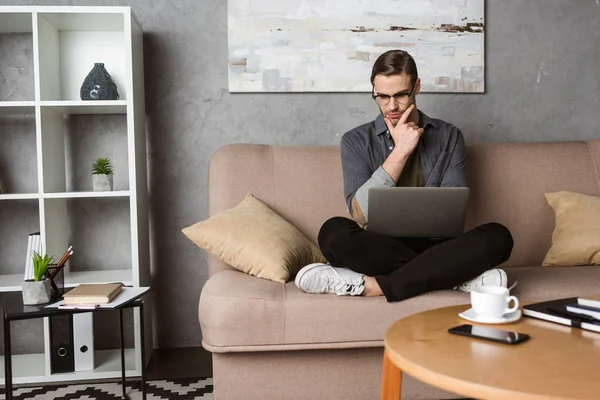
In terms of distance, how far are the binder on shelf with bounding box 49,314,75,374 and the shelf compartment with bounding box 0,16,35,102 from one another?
1051mm

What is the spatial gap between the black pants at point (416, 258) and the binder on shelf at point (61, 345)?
1.18 meters

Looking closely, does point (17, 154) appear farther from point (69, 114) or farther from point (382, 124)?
point (382, 124)

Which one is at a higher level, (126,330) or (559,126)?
(559,126)

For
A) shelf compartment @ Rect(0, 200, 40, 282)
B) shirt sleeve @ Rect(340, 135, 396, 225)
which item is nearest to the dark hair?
shirt sleeve @ Rect(340, 135, 396, 225)

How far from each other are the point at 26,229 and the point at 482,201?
6.70ft

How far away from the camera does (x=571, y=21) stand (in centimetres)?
305

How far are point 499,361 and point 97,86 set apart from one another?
203 cm

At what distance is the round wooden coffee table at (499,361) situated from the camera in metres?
0.96

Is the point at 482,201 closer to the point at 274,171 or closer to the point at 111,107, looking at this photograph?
the point at 274,171

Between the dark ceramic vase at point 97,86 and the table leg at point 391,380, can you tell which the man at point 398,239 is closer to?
the table leg at point 391,380

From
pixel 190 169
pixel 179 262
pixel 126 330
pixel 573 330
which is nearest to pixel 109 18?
pixel 190 169

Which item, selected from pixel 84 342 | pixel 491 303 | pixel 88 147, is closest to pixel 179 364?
pixel 84 342

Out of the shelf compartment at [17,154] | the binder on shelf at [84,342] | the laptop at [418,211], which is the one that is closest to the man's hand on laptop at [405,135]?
the laptop at [418,211]

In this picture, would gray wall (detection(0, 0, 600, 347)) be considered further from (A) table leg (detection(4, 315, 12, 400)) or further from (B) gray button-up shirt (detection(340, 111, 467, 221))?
(A) table leg (detection(4, 315, 12, 400))
